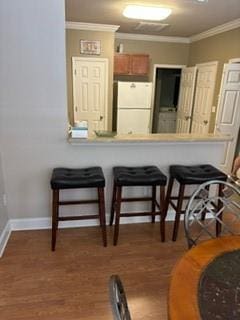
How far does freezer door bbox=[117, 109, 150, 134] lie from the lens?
5.09m

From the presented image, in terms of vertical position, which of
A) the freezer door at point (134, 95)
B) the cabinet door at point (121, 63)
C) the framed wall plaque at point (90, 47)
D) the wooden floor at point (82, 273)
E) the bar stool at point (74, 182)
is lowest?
the wooden floor at point (82, 273)

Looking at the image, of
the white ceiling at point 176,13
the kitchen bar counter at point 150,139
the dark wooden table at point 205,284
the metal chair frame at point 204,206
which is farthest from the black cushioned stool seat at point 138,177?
the white ceiling at point 176,13

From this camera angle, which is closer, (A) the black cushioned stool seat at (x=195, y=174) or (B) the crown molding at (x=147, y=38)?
(A) the black cushioned stool seat at (x=195, y=174)

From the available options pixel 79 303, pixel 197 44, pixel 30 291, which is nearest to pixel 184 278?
pixel 79 303

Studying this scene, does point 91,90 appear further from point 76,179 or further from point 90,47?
point 76,179

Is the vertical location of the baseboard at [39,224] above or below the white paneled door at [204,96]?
below

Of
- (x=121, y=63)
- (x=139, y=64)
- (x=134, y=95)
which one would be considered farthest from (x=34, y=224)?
(x=139, y=64)

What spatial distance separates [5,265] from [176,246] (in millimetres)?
Answer: 1517

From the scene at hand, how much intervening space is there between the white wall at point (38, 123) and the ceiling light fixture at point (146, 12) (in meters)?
1.63

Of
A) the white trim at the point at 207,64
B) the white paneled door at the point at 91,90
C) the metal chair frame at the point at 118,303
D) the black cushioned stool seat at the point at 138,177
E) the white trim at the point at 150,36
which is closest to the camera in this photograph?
the metal chair frame at the point at 118,303

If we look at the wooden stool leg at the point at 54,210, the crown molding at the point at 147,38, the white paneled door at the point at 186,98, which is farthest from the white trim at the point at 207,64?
the wooden stool leg at the point at 54,210

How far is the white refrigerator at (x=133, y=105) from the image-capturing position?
4977 millimetres

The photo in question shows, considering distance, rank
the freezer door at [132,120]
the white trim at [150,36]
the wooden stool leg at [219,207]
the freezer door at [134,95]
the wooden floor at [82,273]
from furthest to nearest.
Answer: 1. the freezer door at [132,120]
2. the freezer door at [134,95]
3. the white trim at [150,36]
4. the wooden stool leg at [219,207]
5. the wooden floor at [82,273]

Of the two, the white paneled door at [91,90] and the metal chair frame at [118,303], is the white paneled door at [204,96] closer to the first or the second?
the white paneled door at [91,90]
